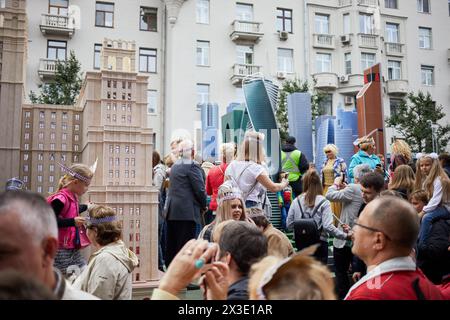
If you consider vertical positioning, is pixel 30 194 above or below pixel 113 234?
above

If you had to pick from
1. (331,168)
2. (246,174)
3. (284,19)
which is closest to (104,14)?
(284,19)

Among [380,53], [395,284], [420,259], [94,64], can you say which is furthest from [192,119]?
[395,284]

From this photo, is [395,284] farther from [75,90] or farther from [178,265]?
[75,90]

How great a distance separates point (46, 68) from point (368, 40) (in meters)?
19.4

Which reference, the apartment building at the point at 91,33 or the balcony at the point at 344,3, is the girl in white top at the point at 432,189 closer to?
the apartment building at the point at 91,33

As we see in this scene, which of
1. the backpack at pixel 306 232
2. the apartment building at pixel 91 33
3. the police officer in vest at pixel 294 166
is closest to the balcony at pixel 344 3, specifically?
the apartment building at pixel 91 33

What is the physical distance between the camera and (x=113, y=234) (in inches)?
145

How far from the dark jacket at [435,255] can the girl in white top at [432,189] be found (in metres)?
0.09

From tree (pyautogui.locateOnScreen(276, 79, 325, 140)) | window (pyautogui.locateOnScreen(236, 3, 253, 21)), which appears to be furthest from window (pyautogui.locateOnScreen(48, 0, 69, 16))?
tree (pyautogui.locateOnScreen(276, 79, 325, 140))

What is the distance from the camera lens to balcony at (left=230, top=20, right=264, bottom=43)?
87.9 ft

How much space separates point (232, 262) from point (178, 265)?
0.72 meters

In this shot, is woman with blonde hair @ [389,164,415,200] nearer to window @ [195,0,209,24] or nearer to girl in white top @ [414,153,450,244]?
girl in white top @ [414,153,450,244]

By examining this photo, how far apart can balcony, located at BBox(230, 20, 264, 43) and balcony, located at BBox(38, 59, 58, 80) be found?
9966 mm

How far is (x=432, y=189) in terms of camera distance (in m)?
4.95
